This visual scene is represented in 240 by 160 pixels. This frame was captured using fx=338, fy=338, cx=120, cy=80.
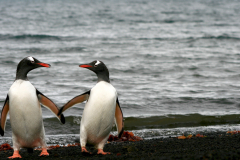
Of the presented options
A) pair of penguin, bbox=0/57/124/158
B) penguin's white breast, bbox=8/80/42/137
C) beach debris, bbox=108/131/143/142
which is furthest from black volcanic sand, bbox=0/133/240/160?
beach debris, bbox=108/131/143/142

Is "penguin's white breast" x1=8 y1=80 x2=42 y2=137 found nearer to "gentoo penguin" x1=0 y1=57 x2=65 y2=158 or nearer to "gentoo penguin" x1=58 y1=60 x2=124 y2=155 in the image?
"gentoo penguin" x1=0 y1=57 x2=65 y2=158

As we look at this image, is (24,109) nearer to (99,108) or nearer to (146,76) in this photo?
(99,108)

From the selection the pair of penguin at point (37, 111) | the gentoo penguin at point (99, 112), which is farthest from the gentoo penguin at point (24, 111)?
the gentoo penguin at point (99, 112)

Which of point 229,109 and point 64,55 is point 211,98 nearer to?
point 229,109

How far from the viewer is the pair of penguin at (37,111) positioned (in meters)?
4.39

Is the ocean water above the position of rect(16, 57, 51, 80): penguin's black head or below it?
below

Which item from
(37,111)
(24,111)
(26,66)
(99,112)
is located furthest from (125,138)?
(26,66)

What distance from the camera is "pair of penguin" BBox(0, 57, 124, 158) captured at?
173 inches

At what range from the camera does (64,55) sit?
17.8 meters

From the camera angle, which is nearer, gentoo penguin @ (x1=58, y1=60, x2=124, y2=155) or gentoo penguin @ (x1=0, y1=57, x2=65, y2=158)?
gentoo penguin @ (x1=0, y1=57, x2=65, y2=158)

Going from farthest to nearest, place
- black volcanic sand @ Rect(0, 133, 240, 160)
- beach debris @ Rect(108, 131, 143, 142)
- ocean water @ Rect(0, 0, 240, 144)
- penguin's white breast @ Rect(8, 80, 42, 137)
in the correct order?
ocean water @ Rect(0, 0, 240, 144), beach debris @ Rect(108, 131, 143, 142), penguin's white breast @ Rect(8, 80, 42, 137), black volcanic sand @ Rect(0, 133, 240, 160)

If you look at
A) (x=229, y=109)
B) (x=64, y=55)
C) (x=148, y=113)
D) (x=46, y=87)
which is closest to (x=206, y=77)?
(x=229, y=109)

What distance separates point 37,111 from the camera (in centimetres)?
447

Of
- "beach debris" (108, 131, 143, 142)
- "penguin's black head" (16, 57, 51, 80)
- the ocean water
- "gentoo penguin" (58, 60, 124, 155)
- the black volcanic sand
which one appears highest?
"penguin's black head" (16, 57, 51, 80)
